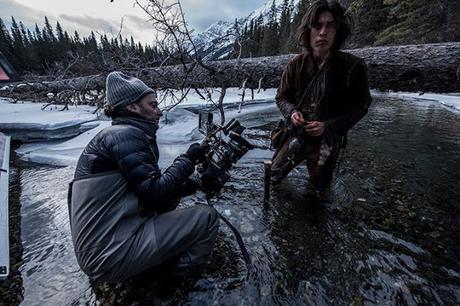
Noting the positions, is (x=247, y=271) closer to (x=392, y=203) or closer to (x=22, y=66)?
(x=392, y=203)

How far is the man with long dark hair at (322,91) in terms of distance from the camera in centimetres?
293

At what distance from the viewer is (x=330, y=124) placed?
10.1ft

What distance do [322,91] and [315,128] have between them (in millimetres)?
449

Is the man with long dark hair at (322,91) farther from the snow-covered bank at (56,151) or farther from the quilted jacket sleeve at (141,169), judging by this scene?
the snow-covered bank at (56,151)

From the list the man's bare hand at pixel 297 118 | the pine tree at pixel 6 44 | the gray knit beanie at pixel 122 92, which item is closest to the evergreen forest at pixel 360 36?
the pine tree at pixel 6 44

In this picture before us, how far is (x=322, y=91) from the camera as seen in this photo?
3090mm

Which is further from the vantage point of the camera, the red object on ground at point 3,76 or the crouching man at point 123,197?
the red object on ground at point 3,76

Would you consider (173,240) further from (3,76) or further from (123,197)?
(3,76)

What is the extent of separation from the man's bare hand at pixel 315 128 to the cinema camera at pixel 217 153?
1.12 metres

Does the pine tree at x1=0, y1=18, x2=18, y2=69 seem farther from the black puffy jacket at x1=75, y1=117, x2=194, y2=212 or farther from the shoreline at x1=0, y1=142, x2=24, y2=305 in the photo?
the black puffy jacket at x1=75, y1=117, x2=194, y2=212

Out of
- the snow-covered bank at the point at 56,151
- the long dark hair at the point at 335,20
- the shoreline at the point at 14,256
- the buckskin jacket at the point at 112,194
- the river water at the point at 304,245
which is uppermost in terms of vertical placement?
the long dark hair at the point at 335,20

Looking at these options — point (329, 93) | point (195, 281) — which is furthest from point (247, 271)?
point (329, 93)

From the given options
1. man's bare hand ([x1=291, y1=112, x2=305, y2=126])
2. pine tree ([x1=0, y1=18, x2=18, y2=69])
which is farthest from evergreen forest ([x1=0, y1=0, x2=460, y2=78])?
man's bare hand ([x1=291, y1=112, x2=305, y2=126])

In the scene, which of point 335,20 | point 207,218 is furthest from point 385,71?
point 207,218
